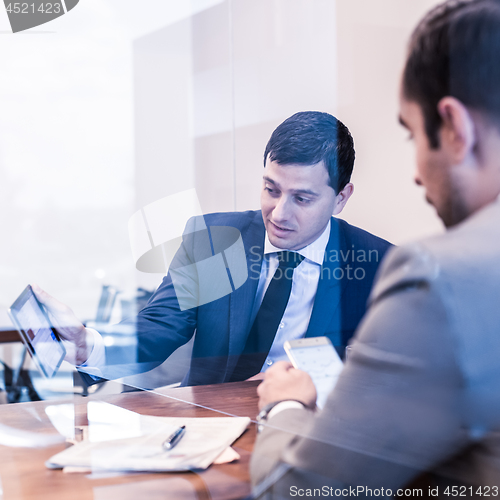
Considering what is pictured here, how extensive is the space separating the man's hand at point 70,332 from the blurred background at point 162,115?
0.23 metres

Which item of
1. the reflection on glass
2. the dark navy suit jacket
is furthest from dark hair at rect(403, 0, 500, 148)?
A: the reflection on glass

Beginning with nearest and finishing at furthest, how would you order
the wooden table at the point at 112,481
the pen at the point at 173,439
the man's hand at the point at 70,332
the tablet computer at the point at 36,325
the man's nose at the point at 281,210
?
the wooden table at the point at 112,481, the pen at the point at 173,439, the man's nose at the point at 281,210, the tablet computer at the point at 36,325, the man's hand at the point at 70,332

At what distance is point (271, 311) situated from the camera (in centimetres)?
113

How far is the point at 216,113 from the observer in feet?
4.85

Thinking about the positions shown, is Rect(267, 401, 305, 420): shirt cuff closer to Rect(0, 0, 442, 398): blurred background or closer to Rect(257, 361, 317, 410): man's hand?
Rect(257, 361, 317, 410): man's hand

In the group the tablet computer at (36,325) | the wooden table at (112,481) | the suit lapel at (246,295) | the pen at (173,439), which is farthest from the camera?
the tablet computer at (36,325)

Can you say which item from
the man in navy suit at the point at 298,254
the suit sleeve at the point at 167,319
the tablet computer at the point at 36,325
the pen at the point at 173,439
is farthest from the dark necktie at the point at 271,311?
the tablet computer at the point at 36,325

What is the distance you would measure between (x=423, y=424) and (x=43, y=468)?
626 millimetres

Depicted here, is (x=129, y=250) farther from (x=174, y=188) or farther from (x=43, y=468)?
(x=43, y=468)

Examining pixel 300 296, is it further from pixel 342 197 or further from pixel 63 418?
pixel 63 418

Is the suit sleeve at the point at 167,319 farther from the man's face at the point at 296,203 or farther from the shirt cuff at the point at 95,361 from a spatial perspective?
the man's face at the point at 296,203

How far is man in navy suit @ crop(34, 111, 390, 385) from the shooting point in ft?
3.09

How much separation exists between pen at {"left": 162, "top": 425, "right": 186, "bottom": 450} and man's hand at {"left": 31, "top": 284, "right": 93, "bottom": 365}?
0.84 m

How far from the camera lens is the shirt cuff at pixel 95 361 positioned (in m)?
1.72
